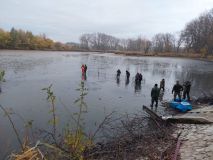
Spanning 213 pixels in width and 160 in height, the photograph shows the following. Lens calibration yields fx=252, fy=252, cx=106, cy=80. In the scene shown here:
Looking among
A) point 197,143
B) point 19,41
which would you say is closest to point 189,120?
point 197,143

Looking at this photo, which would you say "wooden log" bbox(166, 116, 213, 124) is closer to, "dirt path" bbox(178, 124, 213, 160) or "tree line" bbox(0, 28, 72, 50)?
"dirt path" bbox(178, 124, 213, 160)

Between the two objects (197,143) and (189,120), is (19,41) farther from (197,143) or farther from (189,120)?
(197,143)

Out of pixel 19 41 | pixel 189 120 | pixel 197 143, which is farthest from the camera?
pixel 19 41

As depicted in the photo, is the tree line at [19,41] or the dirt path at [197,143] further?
the tree line at [19,41]

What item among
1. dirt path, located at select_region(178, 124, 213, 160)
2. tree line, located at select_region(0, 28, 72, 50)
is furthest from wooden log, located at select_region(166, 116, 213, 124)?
tree line, located at select_region(0, 28, 72, 50)

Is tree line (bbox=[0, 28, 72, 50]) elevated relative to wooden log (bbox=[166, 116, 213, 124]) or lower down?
elevated

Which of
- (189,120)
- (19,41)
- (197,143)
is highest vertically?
(19,41)

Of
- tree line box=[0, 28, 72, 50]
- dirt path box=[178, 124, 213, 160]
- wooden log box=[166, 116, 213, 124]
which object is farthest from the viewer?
tree line box=[0, 28, 72, 50]

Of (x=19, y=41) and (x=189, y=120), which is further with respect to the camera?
(x=19, y=41)

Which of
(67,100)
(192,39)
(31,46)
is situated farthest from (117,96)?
(31,46)

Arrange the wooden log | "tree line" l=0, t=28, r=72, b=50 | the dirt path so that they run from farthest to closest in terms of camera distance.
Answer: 1. "tree line" l=0, t=28, r=72, b=50
2. the wooden log
3. the dirt path

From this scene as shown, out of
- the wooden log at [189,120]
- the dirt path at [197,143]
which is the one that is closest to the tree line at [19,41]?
the wooden log at [189,120]

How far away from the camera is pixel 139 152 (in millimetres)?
8172

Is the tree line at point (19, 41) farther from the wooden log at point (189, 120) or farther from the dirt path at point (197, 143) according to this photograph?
the dirt path at point (197, 143)
